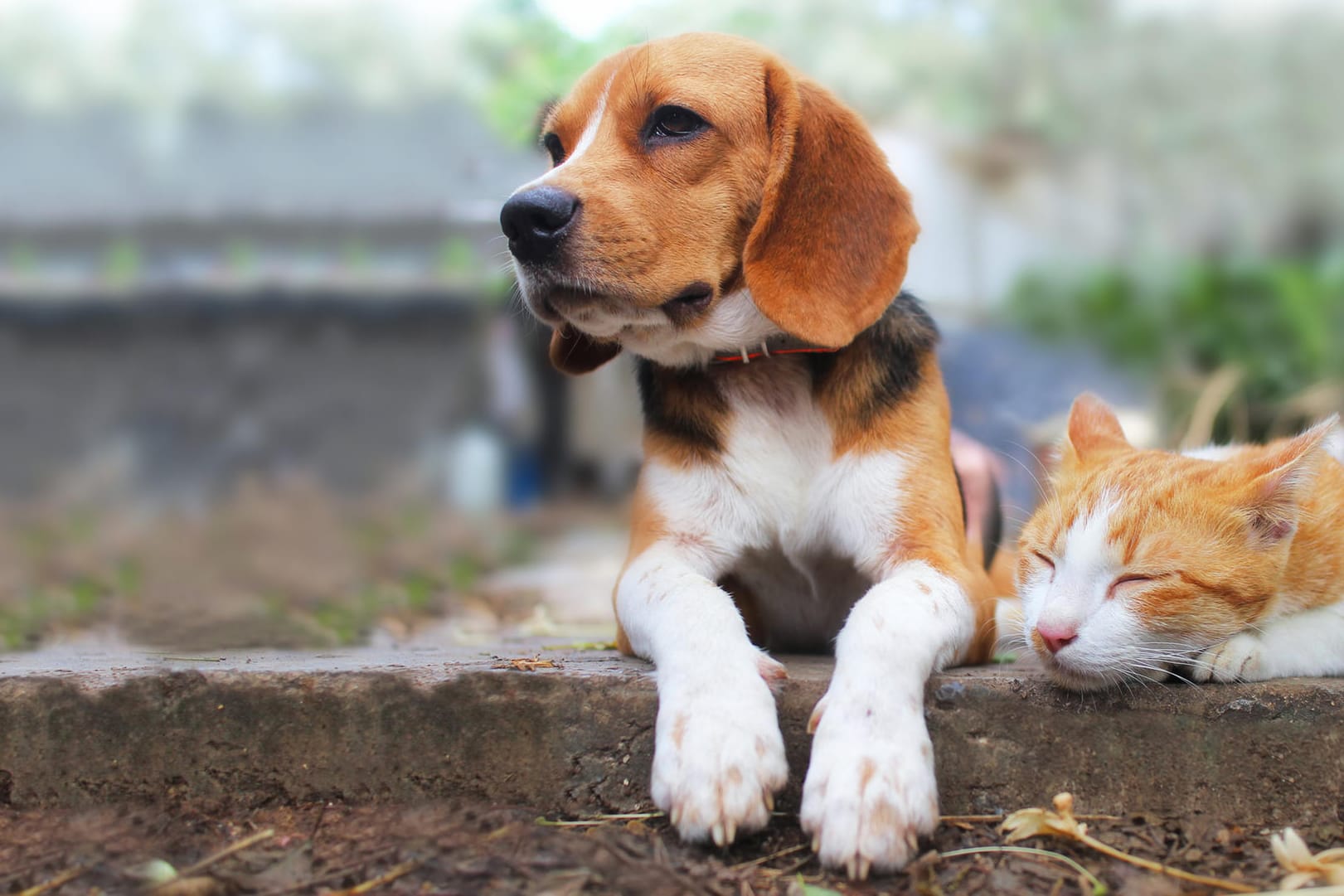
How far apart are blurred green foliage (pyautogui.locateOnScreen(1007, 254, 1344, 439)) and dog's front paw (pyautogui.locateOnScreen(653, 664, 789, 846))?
577cm

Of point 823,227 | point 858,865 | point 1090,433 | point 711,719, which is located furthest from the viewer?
point 1090,433

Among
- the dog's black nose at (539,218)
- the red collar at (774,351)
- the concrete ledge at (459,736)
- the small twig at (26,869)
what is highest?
the dog's black nose at (539,218)

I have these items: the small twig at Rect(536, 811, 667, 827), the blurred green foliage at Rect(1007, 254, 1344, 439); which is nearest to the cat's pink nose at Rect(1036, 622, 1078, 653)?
the small twig at Rect(536, 811, 667, 827)

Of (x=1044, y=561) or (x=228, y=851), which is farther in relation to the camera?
(x=1044, y=561)

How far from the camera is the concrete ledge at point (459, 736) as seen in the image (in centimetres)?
221

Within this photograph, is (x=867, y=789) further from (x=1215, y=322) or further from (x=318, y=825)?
(x=1215, y=322)

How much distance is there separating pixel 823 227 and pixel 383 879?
5.70 ft

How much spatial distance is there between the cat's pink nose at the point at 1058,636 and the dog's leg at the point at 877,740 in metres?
0.20

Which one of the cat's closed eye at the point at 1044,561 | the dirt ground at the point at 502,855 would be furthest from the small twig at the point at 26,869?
the cat's closed eye at the point at 1044,561

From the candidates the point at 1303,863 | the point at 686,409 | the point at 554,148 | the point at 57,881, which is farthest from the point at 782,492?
the point at 57,881

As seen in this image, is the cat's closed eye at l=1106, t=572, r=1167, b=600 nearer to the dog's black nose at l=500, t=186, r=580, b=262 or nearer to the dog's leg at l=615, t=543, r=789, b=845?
the dog's leg at l=615, t=543, r=789, b=845

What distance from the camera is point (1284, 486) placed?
224 centimetres

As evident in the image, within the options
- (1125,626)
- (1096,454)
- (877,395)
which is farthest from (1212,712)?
(877,395)

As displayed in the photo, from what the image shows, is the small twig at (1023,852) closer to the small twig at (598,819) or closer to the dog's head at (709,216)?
the small twig at (598,819)
